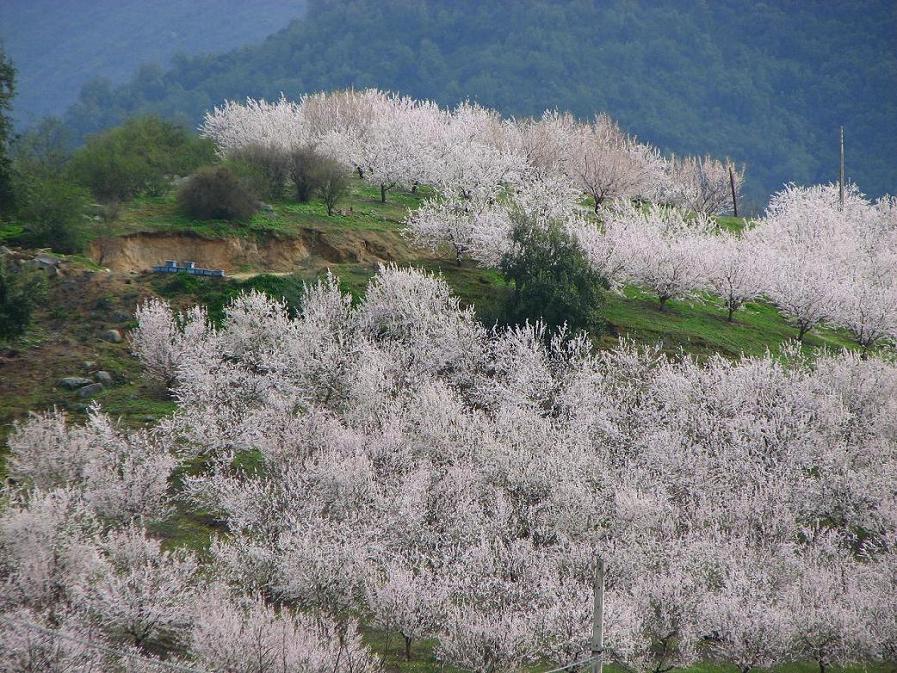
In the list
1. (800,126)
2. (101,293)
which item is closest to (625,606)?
(101,293)

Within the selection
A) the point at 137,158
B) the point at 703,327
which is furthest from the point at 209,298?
the point at 703,327

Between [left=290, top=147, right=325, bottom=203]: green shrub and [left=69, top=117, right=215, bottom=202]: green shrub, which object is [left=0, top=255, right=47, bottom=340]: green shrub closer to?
[left=69, top=117, right=215, bottom=202]: green shrub

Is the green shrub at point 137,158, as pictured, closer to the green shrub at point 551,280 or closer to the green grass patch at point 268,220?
the green grass patch at point 268,220

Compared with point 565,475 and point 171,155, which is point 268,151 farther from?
point 565,475

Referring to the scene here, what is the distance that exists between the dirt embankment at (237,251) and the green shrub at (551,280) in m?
9.01

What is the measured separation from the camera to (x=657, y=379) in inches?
1721

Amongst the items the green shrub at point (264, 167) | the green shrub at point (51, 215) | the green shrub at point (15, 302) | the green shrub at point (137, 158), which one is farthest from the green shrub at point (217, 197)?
the green shrub at point (15, 302)

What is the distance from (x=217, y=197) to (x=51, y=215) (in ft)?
31.4

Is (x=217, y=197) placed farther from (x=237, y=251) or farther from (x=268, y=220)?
(x=237, y=251)

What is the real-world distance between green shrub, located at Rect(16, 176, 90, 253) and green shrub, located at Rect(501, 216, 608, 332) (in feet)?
71.7

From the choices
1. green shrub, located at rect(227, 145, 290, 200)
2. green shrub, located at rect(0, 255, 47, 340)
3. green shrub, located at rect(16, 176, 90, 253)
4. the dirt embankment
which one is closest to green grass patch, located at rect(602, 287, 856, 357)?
the dirt embankment

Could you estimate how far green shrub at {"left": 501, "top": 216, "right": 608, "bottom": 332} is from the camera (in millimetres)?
48812

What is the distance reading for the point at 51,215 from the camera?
165ft

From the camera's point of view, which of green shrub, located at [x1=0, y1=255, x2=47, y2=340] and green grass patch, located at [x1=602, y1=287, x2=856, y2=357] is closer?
green shrub, located at [x1=0, y1=255, x2=47, y2=340]
